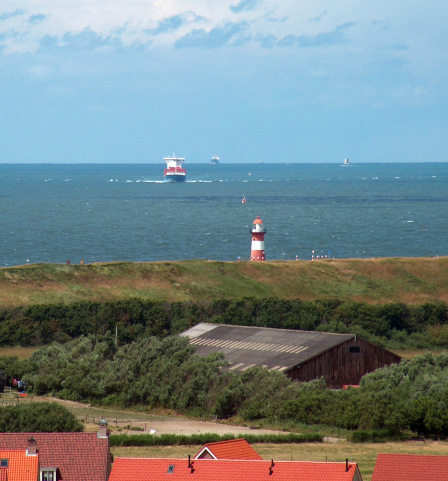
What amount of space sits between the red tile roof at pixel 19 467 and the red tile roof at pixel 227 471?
1.65m

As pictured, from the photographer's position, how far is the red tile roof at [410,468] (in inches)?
869

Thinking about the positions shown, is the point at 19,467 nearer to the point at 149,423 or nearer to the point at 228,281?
the point at 149,423

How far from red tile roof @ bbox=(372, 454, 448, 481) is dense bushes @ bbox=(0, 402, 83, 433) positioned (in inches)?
462

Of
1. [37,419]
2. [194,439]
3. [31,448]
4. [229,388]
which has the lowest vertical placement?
[194,439]

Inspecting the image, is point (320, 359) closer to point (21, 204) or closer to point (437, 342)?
point (437, 342)

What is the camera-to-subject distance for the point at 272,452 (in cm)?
3000

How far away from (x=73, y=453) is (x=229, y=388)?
16.1 meters

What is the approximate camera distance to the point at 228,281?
209 feet

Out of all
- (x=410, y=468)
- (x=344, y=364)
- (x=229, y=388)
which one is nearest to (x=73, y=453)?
(x=410, y=468)

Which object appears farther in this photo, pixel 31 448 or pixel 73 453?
pixel 73 453

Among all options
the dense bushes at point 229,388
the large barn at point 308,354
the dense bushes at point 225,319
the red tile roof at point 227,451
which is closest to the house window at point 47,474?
the red tile roof at point 227,451

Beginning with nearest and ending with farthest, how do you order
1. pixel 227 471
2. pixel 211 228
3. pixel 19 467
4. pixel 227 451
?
pixel 19 467 → pixel 227 471 → pixel 227 451 → pixel 211 228

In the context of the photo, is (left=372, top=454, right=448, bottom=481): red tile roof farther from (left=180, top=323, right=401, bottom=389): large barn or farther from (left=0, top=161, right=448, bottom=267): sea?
(left=0, top=161, right=448, bottom=267): sea

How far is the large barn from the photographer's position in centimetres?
4041
